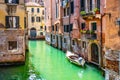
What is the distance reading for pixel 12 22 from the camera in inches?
728

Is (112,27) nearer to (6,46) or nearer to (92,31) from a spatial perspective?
(92,31)

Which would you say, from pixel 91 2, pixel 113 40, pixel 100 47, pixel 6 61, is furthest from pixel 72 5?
pixel 113 40

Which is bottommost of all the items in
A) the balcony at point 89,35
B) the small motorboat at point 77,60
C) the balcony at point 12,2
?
the small motorboat at point 77,60

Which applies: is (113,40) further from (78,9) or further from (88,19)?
(78,9)

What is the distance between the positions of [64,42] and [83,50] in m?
8.33

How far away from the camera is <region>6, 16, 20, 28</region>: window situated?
722 inches

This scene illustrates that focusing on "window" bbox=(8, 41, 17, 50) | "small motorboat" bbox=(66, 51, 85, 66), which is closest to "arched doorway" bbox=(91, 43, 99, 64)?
"small motorboat" bbox=(66, 51, 85, 66)

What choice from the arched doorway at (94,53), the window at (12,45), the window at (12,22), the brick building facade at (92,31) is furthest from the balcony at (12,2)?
the arched doorway at (94,53)

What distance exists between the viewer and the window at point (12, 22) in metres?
18.3

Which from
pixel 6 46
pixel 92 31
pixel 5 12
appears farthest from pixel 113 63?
pixel 5 12

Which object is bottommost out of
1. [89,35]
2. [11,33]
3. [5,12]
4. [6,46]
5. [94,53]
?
[94,53]

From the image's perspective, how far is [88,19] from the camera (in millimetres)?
20531

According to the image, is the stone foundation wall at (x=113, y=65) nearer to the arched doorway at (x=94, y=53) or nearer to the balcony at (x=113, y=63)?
the balcony at (x=113, y=63)

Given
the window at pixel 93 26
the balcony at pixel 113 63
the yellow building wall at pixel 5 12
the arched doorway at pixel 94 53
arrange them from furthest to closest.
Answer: the window at pixel 93 26, the arched doorway at pixel 94 53, the yellow building wall at pixel 5 12, the balcony at pixel 113 63
